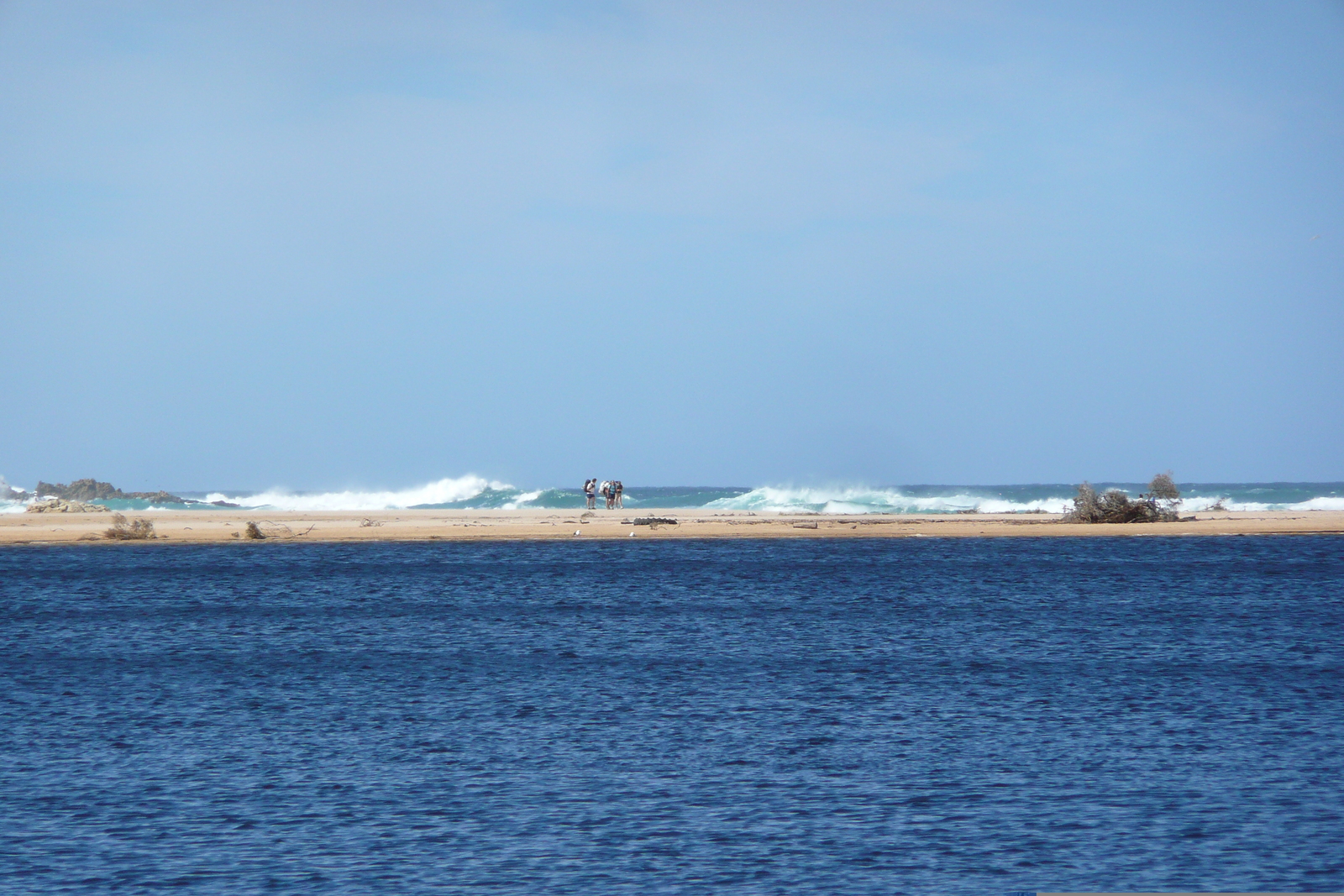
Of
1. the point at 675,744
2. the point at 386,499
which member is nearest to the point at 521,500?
the point at 386,499

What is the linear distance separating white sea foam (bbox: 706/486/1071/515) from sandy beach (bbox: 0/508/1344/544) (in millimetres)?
13472

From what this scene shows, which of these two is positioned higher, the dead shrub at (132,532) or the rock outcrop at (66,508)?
the rock outcrop at (66,508)

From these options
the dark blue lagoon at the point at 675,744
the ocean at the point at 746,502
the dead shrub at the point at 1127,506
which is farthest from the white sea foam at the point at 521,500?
the dark blue lagoon at the point at 675,744

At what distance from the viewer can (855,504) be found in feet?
366

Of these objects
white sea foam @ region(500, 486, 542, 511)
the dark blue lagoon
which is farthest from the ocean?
the dark blue lagoon

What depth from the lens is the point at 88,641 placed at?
3344 cm

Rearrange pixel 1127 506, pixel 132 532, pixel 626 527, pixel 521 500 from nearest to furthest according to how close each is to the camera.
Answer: pixel 132 532
pixel 1127 506
pixel 626 527
pixel 521 500

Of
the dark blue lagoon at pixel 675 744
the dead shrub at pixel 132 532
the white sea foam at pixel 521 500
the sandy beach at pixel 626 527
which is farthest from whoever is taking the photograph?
the white sea foam at pixel 521 500

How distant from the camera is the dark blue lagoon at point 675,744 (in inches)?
555

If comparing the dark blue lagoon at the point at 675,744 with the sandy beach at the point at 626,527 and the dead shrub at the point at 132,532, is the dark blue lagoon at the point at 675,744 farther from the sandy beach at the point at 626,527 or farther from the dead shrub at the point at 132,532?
the dead shrub at the point at 132,532

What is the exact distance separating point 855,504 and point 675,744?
3656 inches

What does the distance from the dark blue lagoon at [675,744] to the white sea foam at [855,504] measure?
202ft

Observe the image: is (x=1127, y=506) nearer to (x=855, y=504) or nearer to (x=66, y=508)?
(x=855, y=504)

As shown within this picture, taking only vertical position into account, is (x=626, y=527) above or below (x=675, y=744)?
above
